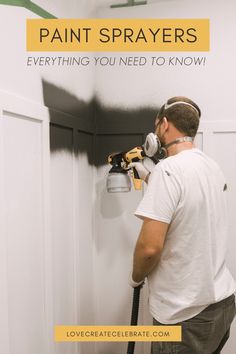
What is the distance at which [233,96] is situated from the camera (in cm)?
176

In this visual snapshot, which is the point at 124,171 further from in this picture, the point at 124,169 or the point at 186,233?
the point at 186,233

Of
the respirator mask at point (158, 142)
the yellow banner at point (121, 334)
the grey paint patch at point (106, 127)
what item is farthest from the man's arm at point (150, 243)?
the grey paint patch at point (106, 127)

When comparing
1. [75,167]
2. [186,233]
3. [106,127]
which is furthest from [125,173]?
[186,233]

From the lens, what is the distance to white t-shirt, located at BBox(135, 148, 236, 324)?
1.18 metres

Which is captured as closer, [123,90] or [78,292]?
[78,292]

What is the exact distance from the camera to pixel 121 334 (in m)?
1.68

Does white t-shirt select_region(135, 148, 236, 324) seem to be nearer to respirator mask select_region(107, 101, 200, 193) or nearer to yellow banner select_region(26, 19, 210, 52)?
respirator mask select_region(107, 101, 200, 193)

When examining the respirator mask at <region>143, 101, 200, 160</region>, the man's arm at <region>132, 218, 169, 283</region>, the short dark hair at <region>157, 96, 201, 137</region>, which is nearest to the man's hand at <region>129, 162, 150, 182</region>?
the respirator mask at <region>143, 101, 200, 160</region>

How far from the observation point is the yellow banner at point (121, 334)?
1.23m

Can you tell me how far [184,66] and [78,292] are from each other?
4.38ft

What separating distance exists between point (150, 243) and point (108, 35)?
0.81 meters

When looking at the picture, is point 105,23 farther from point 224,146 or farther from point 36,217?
point 224,146

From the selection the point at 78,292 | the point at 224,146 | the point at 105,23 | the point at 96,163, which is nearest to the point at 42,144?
the point at 105,23

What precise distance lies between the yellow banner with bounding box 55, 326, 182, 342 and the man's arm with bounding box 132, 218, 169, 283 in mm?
251
